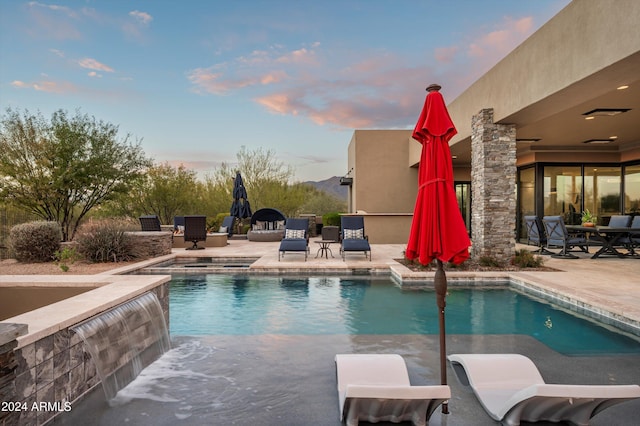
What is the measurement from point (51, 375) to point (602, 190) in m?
15.9

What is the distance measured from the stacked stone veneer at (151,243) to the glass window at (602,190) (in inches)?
534

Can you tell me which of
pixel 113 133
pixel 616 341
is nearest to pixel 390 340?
pixel 616 341

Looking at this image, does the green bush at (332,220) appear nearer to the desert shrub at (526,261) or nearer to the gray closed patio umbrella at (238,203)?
the gray closed patio umbrella at (238,203)

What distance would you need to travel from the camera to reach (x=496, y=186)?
8562 mm

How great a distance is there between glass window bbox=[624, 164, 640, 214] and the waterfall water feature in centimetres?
1484

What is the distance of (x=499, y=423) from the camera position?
8.41 feet

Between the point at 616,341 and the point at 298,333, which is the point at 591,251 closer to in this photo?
the point at 616,341

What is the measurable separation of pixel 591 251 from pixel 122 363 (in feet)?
42.8

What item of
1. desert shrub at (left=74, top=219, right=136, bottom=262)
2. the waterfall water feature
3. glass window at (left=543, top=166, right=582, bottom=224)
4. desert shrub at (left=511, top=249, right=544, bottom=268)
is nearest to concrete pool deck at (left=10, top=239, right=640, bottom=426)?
the waterfall water feature

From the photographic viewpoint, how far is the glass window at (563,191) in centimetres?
1348

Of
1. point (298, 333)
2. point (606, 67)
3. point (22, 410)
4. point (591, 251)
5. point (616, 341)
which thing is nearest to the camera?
point (22, 410)

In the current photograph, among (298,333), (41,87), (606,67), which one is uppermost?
(41,87)

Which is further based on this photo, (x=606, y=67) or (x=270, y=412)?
(x=606, y=67)

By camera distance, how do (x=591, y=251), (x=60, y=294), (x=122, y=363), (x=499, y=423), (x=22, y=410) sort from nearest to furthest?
(x=22, y=410) < (x=499, y=423) < (x=122, y=363) < (x=60, y=294) < (x=591, y=251)
